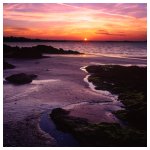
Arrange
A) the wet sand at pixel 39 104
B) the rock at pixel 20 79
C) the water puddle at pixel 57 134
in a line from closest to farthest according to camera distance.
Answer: the water puddle at pixel 57 134
the wet sand at pixel 39 104
the rock at pixel 20 79

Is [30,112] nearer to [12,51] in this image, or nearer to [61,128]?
[61,128]

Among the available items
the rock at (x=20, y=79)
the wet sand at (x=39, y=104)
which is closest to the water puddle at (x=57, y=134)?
the wet sand at (x=39, y=104)

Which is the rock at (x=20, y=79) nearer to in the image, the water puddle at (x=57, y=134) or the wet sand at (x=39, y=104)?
the wet sand at (x=39, y=104)

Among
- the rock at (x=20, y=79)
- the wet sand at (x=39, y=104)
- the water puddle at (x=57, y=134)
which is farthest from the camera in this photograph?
the rock at (x=20, y=79)

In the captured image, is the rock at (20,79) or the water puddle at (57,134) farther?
the rock at (20,79)

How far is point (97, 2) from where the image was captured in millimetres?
7848

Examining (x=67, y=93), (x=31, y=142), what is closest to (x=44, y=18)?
(x=67, y=93)

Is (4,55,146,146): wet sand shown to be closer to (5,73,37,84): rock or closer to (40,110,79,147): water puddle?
(40,110,79,147): water puddle

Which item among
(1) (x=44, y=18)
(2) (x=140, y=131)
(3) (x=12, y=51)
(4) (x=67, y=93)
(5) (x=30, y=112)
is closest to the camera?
(2) (x=140, y=131)

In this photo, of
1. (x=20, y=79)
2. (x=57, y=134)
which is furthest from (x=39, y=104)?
(x=20, y=79)

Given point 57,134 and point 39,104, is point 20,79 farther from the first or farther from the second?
point 57,134

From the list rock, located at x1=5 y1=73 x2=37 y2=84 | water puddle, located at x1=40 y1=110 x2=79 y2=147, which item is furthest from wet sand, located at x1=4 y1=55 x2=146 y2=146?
rock, located at x1=5 y1=73 x2=37 y2=84

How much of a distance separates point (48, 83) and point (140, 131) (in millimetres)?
8138

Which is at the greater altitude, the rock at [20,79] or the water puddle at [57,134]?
the rock at [20,79]
